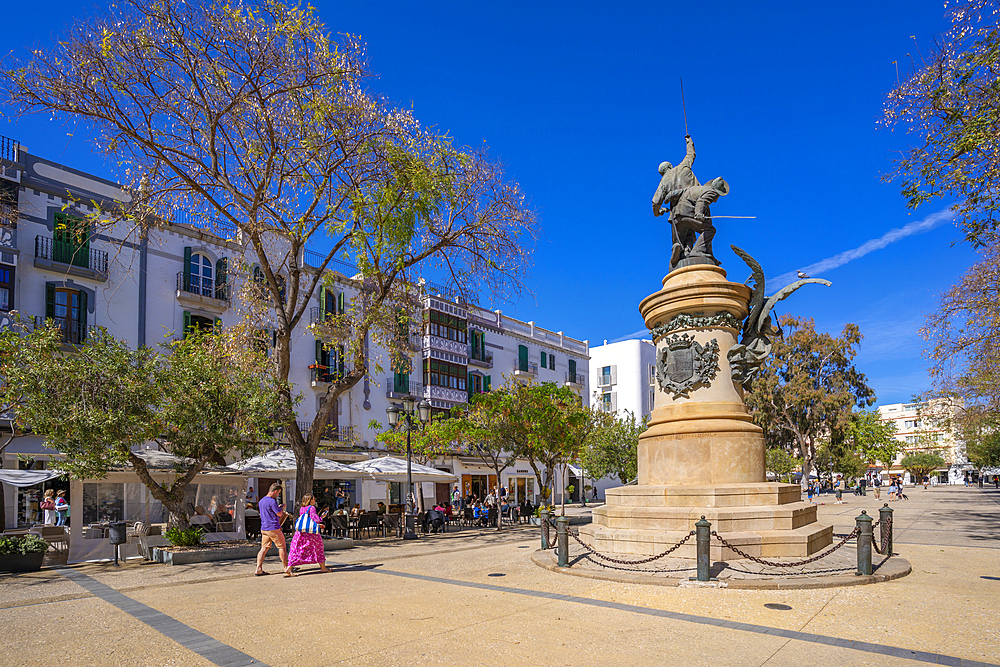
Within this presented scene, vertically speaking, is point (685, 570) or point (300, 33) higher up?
point (300, 33)

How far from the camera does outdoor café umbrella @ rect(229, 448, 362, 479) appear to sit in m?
17.9

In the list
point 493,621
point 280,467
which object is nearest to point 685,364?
point 493,621

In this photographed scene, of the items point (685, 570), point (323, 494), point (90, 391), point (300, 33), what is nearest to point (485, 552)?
point (685, 570)

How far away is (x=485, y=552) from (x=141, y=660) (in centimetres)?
947

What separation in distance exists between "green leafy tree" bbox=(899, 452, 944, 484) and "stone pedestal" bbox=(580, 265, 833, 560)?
96.6 metres

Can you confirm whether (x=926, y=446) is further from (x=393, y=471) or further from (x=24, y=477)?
(x=24, y=477)

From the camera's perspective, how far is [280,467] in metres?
18.3

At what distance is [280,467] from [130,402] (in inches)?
182

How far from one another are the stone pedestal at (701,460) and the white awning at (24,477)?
13.4m

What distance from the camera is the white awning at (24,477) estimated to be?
1619 cm

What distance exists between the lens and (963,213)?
1213cm

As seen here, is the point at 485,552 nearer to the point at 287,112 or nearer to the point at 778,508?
the point at 778,508

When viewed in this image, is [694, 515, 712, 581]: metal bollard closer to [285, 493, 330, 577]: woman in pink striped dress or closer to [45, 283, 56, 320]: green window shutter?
[285, 493, 330, 577]: woman in pink striped dress

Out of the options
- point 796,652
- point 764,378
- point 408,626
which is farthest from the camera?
point 764,378
